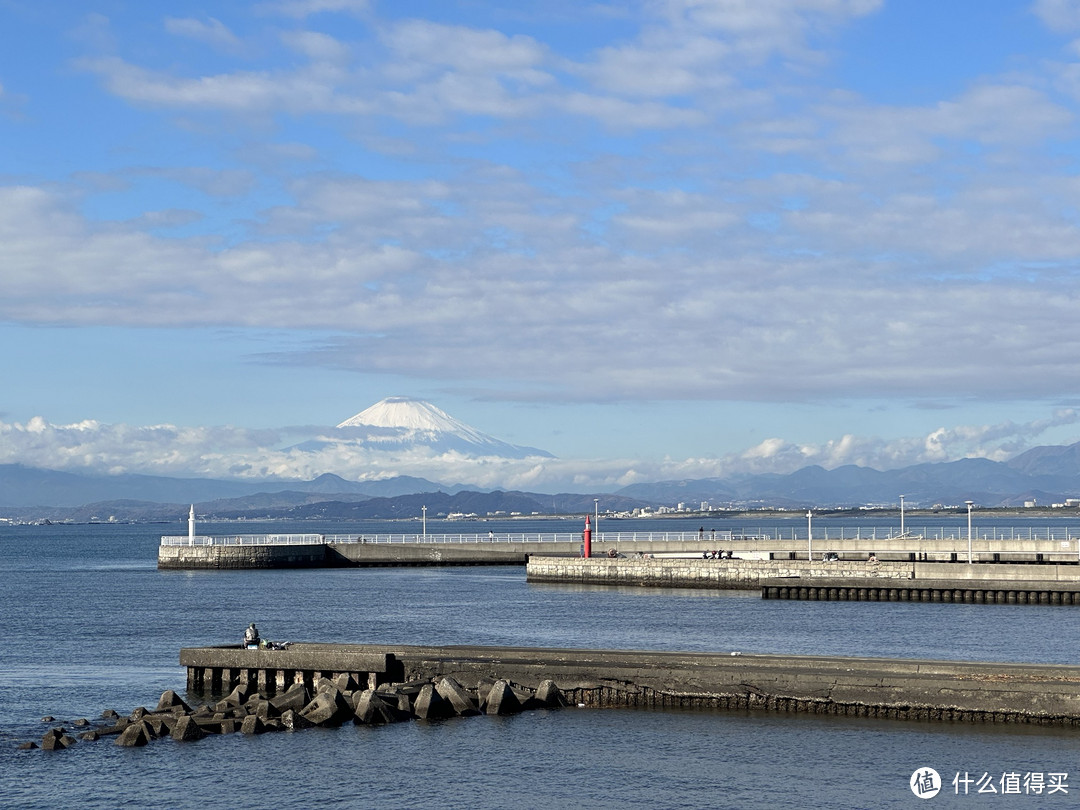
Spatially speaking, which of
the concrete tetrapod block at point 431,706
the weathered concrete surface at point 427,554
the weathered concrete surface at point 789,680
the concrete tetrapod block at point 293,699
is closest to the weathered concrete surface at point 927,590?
the weathered concrete surface at point 427,554

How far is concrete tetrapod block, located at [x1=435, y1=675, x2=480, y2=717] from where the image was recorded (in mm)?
35562

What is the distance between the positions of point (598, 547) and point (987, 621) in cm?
4774

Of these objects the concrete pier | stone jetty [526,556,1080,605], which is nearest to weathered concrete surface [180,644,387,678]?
the concrete pier

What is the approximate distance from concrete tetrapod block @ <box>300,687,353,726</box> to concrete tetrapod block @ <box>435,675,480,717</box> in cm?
256

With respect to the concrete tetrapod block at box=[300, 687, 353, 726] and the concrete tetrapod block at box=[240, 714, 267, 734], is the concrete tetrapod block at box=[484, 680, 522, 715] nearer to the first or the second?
the concrete tetrapod block at box=[300, 687, 353, 726]

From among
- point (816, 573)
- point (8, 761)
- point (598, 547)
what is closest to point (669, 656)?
point (8, 761)

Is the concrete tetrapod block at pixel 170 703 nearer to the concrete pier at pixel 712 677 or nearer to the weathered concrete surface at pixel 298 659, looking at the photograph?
the weathered concrete surface at pixel 298 659

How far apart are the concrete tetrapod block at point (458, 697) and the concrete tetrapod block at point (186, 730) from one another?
21.0 feet

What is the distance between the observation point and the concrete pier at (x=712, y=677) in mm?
32312

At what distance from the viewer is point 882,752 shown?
30.4 m

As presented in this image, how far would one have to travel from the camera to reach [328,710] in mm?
34594

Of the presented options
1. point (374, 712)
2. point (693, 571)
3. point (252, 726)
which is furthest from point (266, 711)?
point (693, 571)

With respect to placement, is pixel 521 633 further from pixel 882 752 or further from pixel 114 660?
pixel 882 752

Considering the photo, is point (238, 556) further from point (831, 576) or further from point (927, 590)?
point (927, 590)
